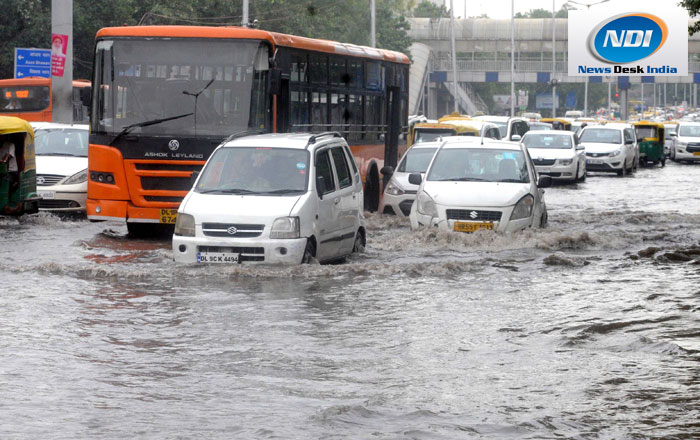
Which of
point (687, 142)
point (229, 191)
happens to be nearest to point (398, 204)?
point (229, 191)

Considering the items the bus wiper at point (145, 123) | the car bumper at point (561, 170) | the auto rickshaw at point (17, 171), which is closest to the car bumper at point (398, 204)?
the bus wiper at point (145, 123)

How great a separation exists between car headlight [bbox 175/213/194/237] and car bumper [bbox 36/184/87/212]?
316 inches

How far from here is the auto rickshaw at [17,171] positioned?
19.7 m

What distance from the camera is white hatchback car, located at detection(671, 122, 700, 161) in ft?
172

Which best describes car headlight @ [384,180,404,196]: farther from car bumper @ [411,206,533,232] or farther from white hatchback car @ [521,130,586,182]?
white hatchback car @ [521,130,586,182]

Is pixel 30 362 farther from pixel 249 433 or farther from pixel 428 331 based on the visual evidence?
pixel 428 331

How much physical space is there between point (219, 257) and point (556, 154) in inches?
918

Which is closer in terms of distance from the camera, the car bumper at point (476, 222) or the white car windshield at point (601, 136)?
the car bumper at point (476, 222)

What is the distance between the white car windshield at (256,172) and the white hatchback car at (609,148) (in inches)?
1098

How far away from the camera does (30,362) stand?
8.85m

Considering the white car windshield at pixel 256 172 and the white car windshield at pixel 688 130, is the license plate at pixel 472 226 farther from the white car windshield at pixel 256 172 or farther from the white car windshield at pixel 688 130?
the white car windshield at pixel 688 130

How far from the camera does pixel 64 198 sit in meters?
21.0

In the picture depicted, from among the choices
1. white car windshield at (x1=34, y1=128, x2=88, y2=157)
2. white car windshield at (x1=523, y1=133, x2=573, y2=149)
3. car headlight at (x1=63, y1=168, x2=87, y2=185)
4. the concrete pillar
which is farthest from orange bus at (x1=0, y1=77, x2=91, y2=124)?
car headlight at (x1=63, y1=168, x2=87, y2=185)

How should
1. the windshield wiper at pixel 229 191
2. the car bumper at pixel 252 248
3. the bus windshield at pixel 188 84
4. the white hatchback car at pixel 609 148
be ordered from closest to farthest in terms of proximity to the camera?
the car bumper at pixel 252 248 → the windshield wiper at pixel 229 191 → the bus windshield at pixel 188 84 → the white hatchback car at pixel 609 148
